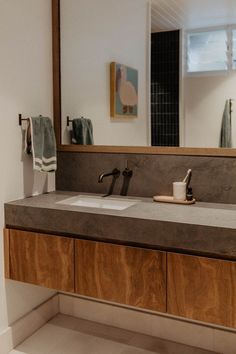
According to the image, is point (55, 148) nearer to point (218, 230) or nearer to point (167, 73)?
point (167, 73)

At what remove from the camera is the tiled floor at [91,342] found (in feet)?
7.79

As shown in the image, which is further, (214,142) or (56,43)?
(56,43)

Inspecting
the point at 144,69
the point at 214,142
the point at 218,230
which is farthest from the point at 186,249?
the point at 144,69

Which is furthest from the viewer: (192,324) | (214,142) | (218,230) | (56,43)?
(56,43)

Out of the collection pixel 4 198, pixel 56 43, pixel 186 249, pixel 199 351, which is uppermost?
pixel 56 43

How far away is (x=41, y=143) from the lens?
2422mm

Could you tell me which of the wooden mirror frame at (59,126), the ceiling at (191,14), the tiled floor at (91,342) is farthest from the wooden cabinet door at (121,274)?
the ceiling at (191,14)

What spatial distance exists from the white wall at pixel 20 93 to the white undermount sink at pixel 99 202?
11.1 inches

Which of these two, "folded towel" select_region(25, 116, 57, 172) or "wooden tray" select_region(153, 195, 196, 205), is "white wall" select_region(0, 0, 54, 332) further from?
"wooden tray" select_region(153, 195, 196, 205)

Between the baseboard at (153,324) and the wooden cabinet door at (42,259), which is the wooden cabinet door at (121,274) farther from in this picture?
the baseboard at (153,324)

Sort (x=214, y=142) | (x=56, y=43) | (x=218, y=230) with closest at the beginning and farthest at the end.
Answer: (x=218, y=230), (x=214, y=142), (x=56, y=43)

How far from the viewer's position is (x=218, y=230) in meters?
1.74

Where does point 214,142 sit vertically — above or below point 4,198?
above

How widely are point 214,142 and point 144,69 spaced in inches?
24.9
